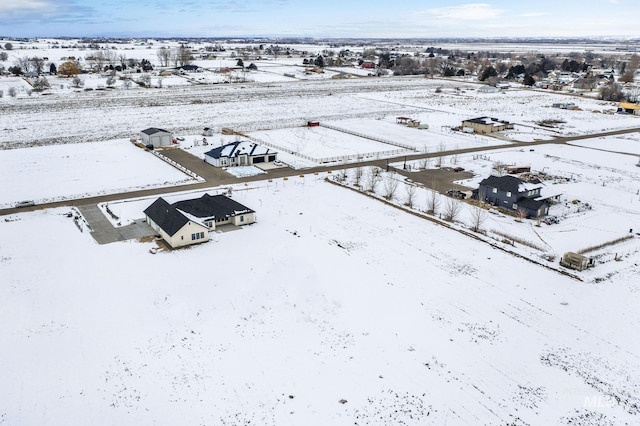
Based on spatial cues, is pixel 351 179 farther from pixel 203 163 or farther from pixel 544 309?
pixel 544 309

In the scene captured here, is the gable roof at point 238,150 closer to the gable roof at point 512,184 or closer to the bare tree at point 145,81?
the gable roof at point 512,184

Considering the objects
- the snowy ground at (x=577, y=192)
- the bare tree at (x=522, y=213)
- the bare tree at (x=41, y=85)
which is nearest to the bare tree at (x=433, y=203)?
the snowy ground at (x=577, y=192)

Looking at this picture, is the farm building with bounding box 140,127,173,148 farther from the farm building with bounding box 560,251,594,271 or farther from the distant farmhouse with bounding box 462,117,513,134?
the farm building with bounding box 560,251,594,271

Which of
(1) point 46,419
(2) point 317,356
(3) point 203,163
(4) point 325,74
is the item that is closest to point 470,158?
(3) point 203,163

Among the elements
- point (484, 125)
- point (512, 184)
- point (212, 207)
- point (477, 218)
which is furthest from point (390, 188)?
point (484, 125)

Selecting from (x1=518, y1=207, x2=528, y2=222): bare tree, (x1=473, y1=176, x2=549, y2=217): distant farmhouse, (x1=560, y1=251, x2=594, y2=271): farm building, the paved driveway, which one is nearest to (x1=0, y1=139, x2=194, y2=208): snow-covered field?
the paved driveway

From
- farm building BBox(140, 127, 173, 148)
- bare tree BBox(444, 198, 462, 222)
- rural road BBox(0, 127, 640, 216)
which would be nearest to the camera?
bare tree BBox(444, 198, 462, 222)

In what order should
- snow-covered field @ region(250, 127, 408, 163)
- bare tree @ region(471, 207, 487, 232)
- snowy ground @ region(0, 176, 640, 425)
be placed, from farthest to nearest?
snow-covered field @ region(250, 127, 408, 163)
bare tree @ region(471, 207, 487, 232)
snowy ground @ region(0, 176, 640, 425)
